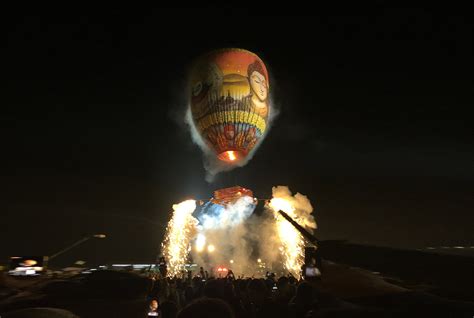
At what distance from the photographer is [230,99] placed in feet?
76.7

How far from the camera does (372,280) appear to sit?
5301mm

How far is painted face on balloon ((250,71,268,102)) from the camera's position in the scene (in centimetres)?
2421

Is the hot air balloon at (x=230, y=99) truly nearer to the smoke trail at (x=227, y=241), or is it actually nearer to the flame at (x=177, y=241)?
the flame at (x=177, y=241)

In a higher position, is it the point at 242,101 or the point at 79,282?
the point at 242,101

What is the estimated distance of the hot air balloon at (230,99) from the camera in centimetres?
2350

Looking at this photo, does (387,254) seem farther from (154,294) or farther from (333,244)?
(154,294)

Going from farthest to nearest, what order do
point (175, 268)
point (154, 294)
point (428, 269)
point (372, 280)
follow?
point (175, 268) → point (154, 294) → point (372, 280) → point (428, 269)

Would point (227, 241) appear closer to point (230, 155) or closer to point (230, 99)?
point (230, 155)

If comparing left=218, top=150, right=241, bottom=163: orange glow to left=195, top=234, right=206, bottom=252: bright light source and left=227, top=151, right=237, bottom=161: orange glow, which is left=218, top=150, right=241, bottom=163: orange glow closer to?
left=227, top=151, right=237, bottom=161: orange glow

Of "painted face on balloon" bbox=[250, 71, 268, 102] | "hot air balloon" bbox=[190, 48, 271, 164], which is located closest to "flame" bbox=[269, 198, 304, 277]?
"hot air balloon" bbox=[190, 48, 271, 164]

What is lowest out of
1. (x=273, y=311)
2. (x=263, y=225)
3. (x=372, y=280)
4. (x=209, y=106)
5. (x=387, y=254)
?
(x=273, y=311)


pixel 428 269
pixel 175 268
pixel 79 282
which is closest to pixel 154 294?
pixel 79 282

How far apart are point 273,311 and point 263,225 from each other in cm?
5643

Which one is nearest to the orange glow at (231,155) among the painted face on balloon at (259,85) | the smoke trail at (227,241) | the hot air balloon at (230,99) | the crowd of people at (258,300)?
the hot air balloon at (230,99)
